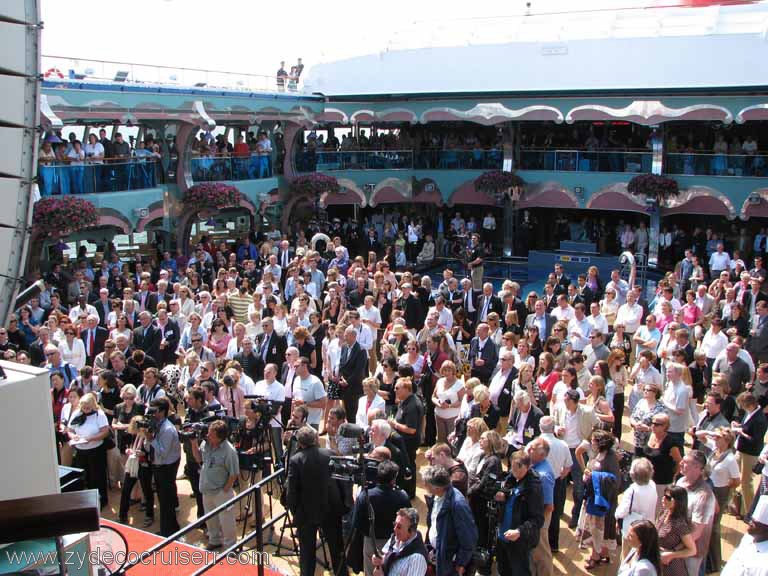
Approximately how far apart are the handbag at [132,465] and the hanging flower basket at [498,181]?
18750 millimetres

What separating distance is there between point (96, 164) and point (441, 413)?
13.0 m

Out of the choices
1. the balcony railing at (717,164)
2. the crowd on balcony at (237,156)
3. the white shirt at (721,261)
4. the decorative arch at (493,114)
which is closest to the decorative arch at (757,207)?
the balcony railing at (717,164)

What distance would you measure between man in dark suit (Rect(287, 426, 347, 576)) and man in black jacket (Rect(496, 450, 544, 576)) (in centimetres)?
154

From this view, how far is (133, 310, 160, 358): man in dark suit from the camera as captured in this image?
39.9 ft

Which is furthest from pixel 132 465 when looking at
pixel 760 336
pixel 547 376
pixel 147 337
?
pixel 760 336

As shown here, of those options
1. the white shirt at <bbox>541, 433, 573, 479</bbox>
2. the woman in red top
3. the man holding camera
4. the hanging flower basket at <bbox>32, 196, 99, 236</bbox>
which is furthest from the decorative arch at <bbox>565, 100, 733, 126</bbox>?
the man holding camera

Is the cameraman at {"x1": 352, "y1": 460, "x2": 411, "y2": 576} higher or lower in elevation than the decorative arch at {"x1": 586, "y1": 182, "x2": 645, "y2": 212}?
lower

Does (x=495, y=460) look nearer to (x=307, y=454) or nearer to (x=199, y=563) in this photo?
(x=307, y=454)

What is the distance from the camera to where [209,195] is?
2077 cm

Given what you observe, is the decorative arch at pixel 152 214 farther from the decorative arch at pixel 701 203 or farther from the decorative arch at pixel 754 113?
the decorative arch at pixel 754 113

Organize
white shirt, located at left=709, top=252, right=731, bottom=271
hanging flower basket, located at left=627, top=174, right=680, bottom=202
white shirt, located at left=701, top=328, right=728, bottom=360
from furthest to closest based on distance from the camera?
hanging flower basket, located at left=627, top=174, right=680, bottom=202 → white shirt, located at left=709, top=252, right=731, bottom=271 → white shirt, located at left=701, top=328, right=728, bottom=360

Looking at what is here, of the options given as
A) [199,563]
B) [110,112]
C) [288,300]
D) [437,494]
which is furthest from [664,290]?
[110,112]

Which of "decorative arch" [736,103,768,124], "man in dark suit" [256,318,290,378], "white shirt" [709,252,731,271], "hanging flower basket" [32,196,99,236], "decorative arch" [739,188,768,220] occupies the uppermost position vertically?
"decorative arch" [736,103,768,124]

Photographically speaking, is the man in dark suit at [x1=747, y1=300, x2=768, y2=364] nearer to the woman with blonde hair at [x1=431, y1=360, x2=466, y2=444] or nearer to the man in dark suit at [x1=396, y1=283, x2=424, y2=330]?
the man in dark suit at [x1=396, y1=283, x2=424, y2=330]
